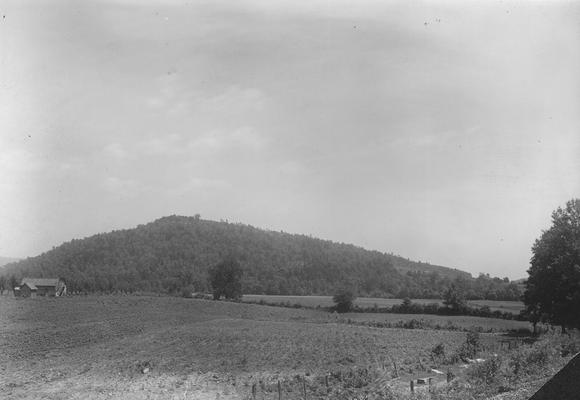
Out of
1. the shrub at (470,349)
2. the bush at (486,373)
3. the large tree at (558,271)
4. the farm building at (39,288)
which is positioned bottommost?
the farm building at (39,288)

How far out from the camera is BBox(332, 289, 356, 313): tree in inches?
3553

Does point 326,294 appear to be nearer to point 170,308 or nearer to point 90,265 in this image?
point 170,308

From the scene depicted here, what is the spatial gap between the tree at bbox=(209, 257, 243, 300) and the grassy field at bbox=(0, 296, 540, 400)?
3844 cm

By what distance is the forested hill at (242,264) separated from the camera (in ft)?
490

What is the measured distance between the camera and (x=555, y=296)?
47.8m

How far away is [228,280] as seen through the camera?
106 meters

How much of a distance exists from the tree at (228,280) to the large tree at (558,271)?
66137 mm

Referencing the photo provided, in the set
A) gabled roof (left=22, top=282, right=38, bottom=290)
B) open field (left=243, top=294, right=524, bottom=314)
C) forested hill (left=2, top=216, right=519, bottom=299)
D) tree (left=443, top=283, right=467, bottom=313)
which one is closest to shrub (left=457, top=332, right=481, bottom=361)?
tree (left=443, top=283, right=467, bottom=313)

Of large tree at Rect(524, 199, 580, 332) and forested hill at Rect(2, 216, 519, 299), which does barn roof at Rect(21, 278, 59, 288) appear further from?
large tree at Rect(524, 199, 580, 332)

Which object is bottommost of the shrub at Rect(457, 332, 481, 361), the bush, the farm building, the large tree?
the farm building

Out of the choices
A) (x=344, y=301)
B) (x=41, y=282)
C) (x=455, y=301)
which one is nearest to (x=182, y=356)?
(x=344, y=301)

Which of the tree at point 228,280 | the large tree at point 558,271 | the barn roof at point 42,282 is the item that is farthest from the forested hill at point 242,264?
the large tree at point 558,271

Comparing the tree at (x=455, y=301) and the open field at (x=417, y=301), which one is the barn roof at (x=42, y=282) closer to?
the open field at (x=417, y=301)

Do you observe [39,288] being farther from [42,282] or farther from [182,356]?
[182,356]
